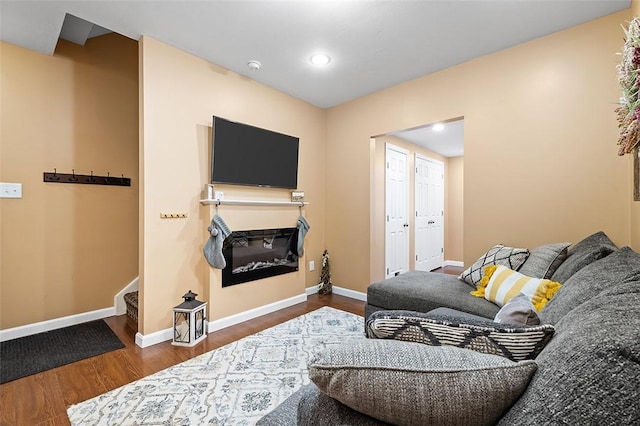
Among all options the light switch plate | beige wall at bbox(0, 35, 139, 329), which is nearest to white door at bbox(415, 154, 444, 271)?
beige wall at bbox(0, 35, 139, 329)

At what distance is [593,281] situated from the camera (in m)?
1.09

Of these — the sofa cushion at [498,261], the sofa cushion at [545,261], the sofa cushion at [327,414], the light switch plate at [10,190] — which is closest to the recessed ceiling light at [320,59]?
the sofa cushion at [498,261]

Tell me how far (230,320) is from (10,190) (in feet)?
7.43

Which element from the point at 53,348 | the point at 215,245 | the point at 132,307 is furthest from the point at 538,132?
the point at 53,348

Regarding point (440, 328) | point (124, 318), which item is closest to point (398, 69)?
point (440, 328)

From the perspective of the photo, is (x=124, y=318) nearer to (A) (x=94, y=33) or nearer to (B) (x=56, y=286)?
(B) (x=56, y=286)

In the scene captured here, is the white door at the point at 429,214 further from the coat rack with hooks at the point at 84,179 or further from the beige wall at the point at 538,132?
the coat rack with hooks at the point at 84,179

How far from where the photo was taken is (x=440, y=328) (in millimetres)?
801

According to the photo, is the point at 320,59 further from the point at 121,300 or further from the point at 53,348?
the point at 53,348

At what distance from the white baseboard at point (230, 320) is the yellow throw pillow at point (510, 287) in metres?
2.09

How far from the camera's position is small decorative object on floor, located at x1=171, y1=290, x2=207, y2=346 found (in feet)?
8.07

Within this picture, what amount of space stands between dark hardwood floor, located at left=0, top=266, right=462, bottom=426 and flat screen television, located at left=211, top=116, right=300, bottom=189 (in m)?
1.52

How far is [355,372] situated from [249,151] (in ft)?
9.29

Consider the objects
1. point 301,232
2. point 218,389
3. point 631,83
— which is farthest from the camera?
point 301,232
